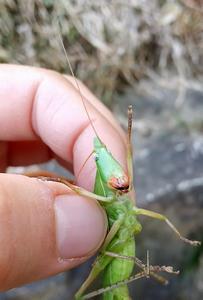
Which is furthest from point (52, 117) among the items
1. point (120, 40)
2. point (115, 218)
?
point (120, 40)

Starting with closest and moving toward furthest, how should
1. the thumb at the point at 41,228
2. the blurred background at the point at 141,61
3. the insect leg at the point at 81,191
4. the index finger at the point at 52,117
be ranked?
the thumb at the point at 41,228
the insect leg at the point at 81,191
the index finger at the point at 52,117
the blurred background at the point at 141,61

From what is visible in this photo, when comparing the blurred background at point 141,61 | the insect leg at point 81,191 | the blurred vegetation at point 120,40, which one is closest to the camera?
the insect leg at point 81,191

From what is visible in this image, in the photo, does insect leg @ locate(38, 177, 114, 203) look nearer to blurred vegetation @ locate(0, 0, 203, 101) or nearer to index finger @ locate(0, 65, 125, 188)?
index finger @ locate(0, 65, 125, 188)

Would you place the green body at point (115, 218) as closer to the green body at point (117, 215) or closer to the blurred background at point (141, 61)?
the green body at point (117, 215)

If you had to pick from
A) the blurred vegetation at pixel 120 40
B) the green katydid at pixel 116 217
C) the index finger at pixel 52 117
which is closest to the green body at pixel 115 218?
the green katydid at pixel 116 217

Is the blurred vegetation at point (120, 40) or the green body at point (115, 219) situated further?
the blurred vegetation at point (120, 40)

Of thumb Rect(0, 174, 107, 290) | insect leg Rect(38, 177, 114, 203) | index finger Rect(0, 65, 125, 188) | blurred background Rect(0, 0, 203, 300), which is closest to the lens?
thumb Rect(0, 174, 107, 290)

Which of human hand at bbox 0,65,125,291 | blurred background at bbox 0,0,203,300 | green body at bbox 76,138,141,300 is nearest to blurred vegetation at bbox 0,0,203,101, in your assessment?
blurred background at bbox 0,0,203,300
